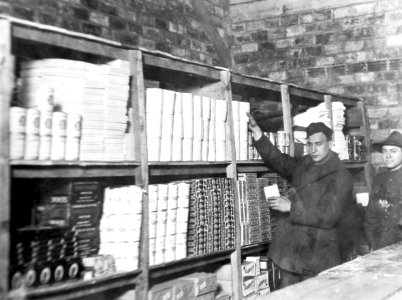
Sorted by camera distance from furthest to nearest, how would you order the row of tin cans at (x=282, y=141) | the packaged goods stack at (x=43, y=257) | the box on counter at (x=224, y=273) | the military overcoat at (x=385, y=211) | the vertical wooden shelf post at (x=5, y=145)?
the military overcoat at (x=385, y=211) < the row of tin cans at (x=282, y=141) < the box on counter at (x=224, y=273) < the packaged goods stack at (x=43, y=257) < the vertical wooden shelf post at (x=5, y=145)

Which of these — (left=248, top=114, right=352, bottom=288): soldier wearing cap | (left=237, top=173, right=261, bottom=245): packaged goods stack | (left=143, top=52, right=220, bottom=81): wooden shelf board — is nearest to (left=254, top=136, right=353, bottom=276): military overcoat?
(left=248, top=114, right=352, bottom=288): soldier wearing cap

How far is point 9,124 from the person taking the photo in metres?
2.29

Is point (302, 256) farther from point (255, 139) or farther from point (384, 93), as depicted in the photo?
point (384, 93)

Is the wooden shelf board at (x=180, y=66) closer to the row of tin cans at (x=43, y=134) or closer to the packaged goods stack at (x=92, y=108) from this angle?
the packaged goods stack at (x=92, y=108)

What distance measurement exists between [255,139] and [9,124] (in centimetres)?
215

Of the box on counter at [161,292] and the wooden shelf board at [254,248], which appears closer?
the box on counter at [161,292]

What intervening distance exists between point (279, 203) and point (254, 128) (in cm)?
63

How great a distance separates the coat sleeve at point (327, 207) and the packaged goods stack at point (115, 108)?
66.2 inches

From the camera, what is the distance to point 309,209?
403 cm

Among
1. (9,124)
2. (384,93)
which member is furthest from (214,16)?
(9,124)

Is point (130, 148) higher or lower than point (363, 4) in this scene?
lower

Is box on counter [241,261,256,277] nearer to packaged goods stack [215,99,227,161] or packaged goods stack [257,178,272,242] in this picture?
packaged goods stack [257,178,272,242]

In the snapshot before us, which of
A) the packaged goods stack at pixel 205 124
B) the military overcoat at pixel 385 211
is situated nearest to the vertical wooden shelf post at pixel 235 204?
the packaged goods stack at pixel 205 124

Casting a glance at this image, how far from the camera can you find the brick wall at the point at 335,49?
537cm
